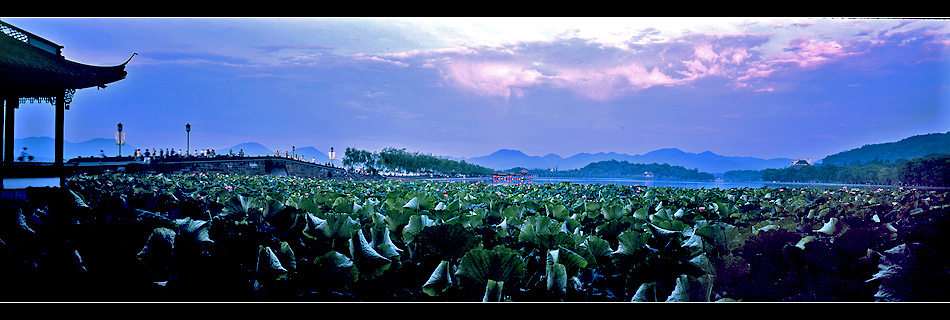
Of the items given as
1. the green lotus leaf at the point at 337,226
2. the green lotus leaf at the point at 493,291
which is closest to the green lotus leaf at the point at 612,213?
the green lotus leaf at the point at 493,291

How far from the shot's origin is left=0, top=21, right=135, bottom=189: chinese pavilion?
3967 mm

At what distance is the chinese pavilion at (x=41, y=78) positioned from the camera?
3.97 metres

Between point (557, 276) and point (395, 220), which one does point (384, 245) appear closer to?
point (395, 220)

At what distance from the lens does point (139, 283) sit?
4.38ft

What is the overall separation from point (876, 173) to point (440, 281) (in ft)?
23.9

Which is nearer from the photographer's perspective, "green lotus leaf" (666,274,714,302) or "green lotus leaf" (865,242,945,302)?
"green lotus leaf" (666,274,714,302)

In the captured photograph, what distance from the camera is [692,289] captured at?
3.50ft

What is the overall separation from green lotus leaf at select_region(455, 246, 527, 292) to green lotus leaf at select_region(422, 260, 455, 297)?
0.14 ft

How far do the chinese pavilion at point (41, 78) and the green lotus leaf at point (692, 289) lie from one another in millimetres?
4006

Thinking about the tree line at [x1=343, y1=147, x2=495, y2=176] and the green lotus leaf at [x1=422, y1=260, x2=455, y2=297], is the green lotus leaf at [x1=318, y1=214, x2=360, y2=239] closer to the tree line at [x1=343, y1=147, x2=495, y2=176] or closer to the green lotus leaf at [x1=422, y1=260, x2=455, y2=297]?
the green lotus leaf at [x1=422, y1=260, x2=455, y2=297]

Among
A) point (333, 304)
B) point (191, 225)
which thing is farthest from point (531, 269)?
point (191, 225)

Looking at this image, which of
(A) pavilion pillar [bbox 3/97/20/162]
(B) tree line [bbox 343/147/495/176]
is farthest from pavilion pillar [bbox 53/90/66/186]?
(B) tree line [bbox 343/147/495/176]

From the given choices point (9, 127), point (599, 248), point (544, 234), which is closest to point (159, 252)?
point (544, 234)

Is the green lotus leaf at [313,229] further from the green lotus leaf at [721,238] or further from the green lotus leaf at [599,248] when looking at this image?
the green lotus leaf at [721,238]
